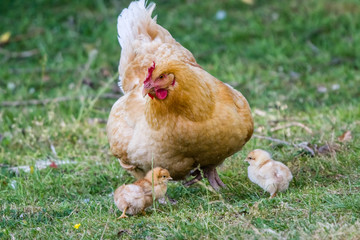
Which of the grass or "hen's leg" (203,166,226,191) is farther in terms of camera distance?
"hen's leg" (203,166,226,191)

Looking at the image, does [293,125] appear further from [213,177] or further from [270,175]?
[270,175]

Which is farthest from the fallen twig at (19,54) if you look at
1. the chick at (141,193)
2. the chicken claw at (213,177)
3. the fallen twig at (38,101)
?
the chick at (141,193)

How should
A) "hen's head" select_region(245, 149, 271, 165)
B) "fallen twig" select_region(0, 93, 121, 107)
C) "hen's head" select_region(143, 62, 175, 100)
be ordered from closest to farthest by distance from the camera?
"hen's head" select_region(143, 62, 175, 100) → "hen's head" select_region(245, 149, 271, 165) → "fallen twig" select_region(0, 93, 121, 107)

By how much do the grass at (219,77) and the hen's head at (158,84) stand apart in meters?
0.81

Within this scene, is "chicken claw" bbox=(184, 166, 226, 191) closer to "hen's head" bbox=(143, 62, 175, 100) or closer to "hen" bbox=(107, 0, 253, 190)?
"hen" bbox=(107, 0, 253, 190)

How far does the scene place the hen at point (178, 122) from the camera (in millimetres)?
4590

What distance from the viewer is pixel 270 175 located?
467cm

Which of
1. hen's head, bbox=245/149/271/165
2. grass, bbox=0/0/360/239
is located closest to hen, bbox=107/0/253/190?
hen's head, bbox=245/149/271/165

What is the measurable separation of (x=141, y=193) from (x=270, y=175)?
3.30 feet

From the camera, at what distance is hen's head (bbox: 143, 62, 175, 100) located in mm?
4492

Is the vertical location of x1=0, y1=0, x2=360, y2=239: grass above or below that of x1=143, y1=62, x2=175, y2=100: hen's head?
below

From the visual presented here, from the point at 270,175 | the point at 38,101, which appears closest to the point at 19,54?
the point at 38,101

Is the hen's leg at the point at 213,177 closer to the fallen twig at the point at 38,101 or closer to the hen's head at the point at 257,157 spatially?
the hen's head at the point at 257,157

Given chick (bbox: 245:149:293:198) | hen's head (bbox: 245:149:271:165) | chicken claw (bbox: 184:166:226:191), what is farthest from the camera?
chicken claw (bbox: 184:166:226:191)
